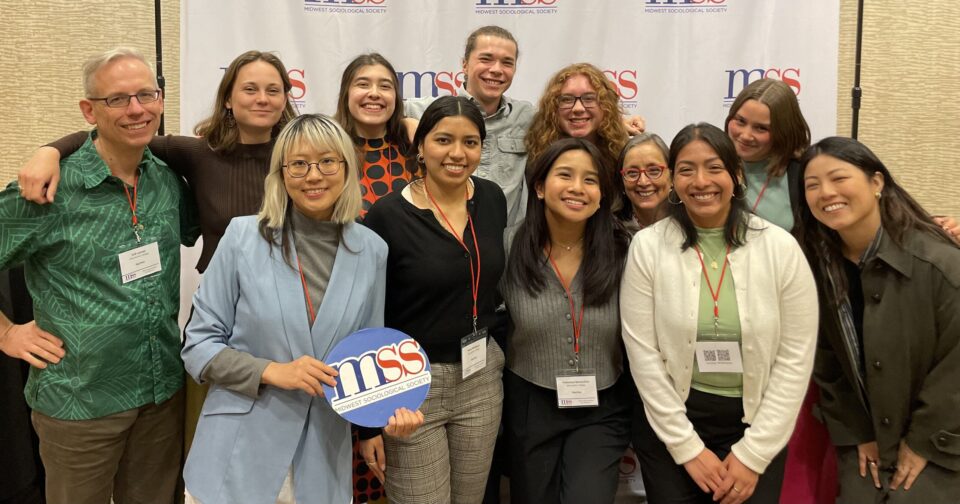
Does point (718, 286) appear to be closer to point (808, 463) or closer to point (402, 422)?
point (808, 463)

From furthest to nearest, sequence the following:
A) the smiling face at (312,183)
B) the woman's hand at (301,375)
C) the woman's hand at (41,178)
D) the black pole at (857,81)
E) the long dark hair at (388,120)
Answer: the black pole at (857,81)
the long dark hair at (388,120)
the woman's hand at (41,178)
the smiling face at (312,183)
the woman's hand at (301,375)

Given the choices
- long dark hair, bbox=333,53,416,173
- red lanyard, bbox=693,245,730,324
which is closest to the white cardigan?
red lanyard, bbox=693,245,730,324

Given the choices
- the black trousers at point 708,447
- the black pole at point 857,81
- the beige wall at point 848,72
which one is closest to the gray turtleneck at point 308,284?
the black trousers at point 708,447

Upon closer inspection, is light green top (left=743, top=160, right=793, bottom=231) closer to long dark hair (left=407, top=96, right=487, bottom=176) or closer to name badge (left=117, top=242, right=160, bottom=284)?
long dark hair (left=407, top=96, right=487, bottom=176)

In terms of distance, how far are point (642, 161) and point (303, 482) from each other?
5.82ft

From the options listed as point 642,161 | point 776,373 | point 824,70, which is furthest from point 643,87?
point 776,373

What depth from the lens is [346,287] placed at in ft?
6.31

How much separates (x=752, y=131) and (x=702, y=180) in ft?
2.45

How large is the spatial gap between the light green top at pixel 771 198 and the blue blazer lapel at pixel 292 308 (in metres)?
1.78

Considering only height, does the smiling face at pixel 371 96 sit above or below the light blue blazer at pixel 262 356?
above

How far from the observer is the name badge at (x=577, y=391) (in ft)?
7.54

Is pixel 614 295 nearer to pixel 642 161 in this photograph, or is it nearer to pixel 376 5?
pixel 642 161

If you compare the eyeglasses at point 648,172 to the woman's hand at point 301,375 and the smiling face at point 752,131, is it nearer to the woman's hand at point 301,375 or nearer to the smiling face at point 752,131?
the smiling face at point 752,131

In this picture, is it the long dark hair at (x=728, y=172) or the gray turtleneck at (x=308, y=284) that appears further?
the long dark hair at (x=728, y=172)
